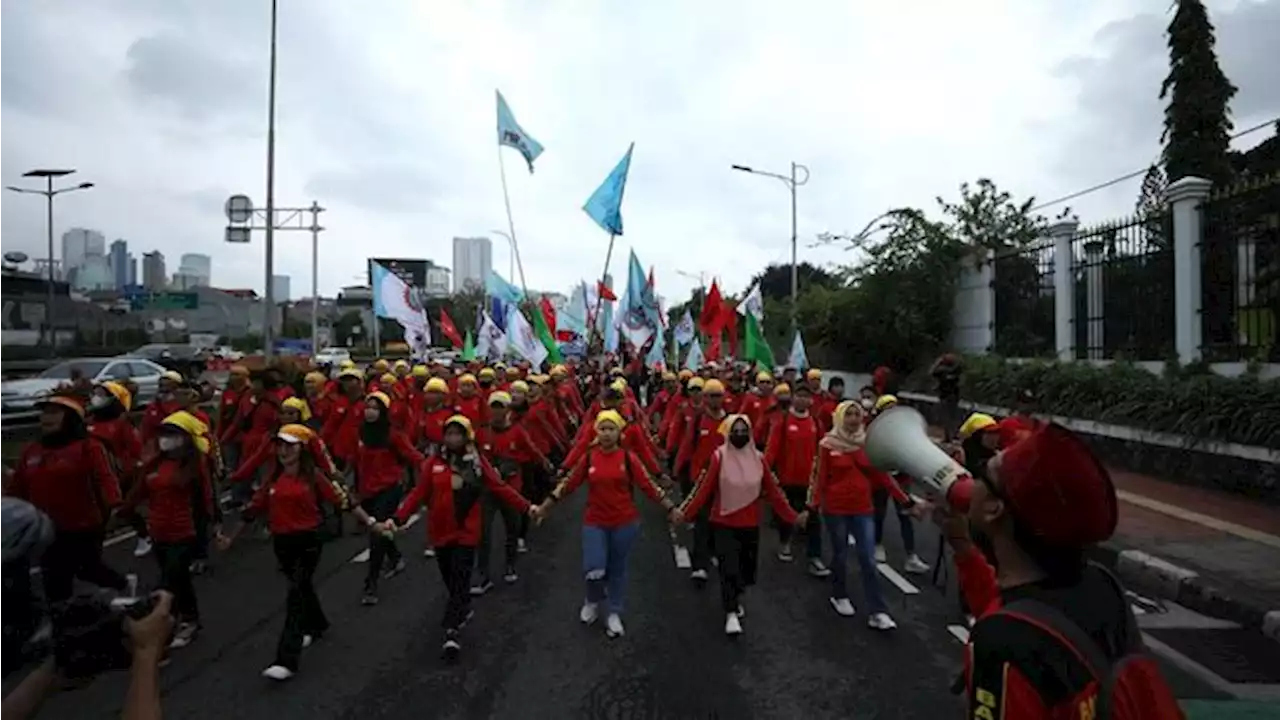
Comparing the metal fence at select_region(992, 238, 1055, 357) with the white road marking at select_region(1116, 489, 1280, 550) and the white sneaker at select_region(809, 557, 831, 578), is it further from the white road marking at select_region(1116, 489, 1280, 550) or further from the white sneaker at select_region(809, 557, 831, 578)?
the white sneaker at select_region(809, 557, 831, 578)

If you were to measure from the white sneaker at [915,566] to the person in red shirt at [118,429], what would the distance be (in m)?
6.74

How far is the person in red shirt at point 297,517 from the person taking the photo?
6.15 meters

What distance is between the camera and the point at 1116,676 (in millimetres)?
1737

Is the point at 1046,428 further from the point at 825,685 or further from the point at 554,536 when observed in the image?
the point at 554,536

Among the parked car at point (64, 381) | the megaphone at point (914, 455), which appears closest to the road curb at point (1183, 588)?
the megaphone at point (914, 455)

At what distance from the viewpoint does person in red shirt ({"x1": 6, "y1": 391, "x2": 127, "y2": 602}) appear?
6508 millimetres

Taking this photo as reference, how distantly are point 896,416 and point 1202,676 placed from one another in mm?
4808

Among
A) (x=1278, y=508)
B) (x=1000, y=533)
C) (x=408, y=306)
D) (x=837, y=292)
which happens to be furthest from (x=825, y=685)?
(x=837, y=292)

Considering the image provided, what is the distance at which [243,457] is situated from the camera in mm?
10648

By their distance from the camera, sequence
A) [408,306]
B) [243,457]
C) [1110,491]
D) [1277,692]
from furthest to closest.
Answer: [408,306] → [243,457] → [1277,692] → [1110,491]

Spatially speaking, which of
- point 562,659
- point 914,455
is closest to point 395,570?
point 562,659

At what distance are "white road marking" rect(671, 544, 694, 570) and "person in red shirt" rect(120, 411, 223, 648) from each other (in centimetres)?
427

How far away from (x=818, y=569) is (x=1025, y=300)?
1298 centimetres

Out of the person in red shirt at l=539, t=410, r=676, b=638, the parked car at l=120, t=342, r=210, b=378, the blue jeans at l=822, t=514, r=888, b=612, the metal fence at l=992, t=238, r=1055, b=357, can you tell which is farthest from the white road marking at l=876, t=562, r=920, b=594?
the parked car at l=120, t=342, r=210, b=378
